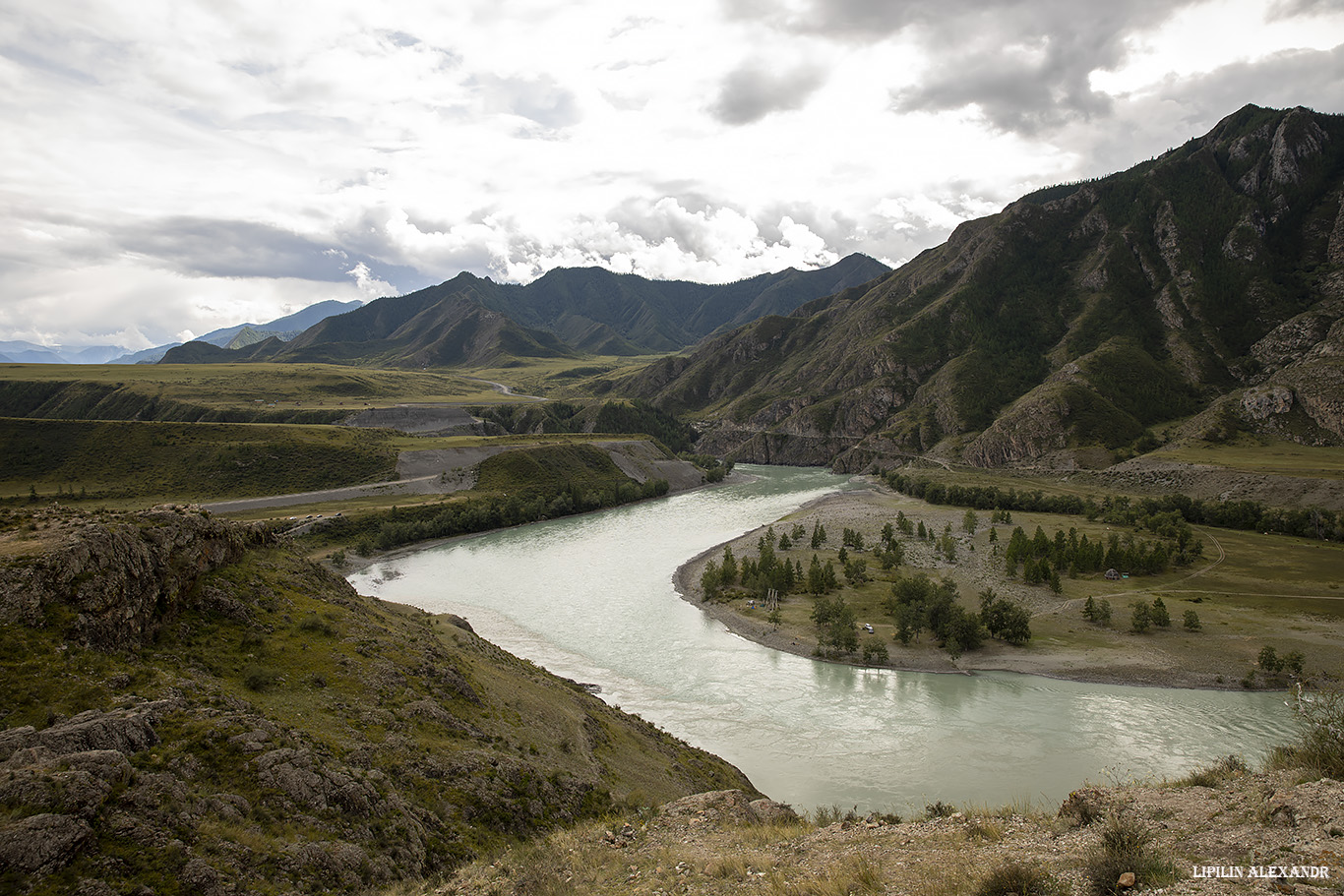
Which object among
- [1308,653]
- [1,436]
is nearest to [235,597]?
[1308,653]

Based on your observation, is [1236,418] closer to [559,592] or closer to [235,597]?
[559,592]

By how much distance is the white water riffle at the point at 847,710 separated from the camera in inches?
1148

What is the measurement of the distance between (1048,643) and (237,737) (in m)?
50.8

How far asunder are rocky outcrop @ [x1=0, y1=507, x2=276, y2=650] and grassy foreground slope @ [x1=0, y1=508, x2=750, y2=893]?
0.06 meters

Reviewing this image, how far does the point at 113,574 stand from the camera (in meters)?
16.7

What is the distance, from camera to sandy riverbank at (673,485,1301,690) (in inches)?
1613

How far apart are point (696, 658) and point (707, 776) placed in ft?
66.4

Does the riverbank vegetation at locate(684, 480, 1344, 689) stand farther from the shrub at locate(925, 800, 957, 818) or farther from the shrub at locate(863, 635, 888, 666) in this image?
the shrub at locate(925, 800, 957, 818)

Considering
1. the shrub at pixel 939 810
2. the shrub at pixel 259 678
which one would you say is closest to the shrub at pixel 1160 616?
the shrub at pixel 939 810

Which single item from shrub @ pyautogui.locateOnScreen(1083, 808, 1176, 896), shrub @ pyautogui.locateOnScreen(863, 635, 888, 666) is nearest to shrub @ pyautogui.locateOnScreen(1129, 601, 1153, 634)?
shrub @ pyautogui.locateOnScreen(863, 635, 888, 666)

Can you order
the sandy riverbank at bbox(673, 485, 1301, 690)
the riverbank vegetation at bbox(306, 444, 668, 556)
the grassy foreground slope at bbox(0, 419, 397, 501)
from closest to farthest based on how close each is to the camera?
the sandy riverbank at bbox(673, 485, 1301, 690) < the riverbank vegetation at bbox(306, 444, 668, 556) < the grassy foreground slope at bbox(0, 419, 397, 501)

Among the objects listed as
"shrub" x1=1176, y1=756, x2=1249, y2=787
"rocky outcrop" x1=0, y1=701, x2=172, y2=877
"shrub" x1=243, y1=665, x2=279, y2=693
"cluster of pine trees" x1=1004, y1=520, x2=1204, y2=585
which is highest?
"rocky outcrop" x1=0, y1=701, x2=172, y2=877

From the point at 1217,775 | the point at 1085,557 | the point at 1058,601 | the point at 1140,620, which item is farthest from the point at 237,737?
the point at 1085,557

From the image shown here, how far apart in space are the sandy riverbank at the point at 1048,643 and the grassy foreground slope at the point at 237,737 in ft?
82.0
